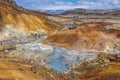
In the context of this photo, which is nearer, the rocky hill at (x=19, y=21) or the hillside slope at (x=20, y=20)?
the rocky hill at (x=19, y=21)

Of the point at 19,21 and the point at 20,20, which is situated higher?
the point at 20,20

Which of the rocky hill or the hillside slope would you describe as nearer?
the rocky hill

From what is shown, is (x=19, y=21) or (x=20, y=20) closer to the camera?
(x=19, y=21)

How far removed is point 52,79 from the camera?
42.9 meters

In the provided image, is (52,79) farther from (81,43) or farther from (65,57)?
(81,43)

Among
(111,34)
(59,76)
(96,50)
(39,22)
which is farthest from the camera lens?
(39,22)

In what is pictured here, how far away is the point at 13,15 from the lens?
9712 cm

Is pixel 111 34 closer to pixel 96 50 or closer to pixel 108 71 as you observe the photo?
pixel 96 50

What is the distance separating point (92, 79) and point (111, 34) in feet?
94.5

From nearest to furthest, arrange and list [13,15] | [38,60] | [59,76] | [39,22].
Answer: [59,76]
[38,60]
[13,15]
[39,22]

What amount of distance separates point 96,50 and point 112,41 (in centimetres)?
481

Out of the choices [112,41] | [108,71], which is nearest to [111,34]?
[112,41]

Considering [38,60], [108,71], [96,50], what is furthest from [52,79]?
[96,50]

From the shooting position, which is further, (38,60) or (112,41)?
(112,41)
